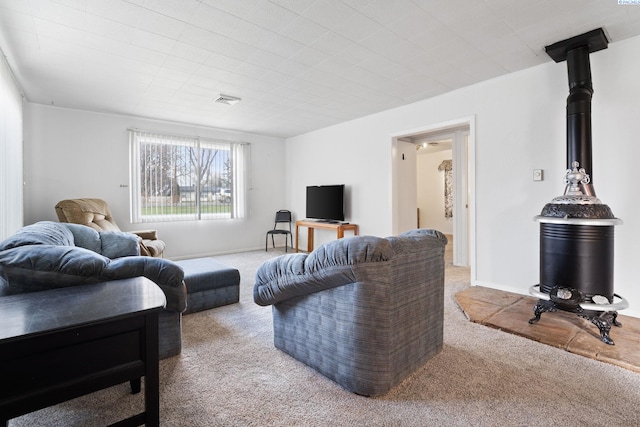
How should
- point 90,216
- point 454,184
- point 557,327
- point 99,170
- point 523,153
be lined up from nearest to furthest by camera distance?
1. point 557,327
2. point 523,153
3. point 90,216
4. point 99,170
5. point 454,184

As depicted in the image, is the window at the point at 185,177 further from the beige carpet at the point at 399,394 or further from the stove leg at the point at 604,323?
the stove leg at the point at 604,323

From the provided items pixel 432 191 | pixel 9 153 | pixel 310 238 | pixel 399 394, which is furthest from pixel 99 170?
pixel 432 191

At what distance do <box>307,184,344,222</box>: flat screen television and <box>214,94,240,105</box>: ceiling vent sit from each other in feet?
7.05

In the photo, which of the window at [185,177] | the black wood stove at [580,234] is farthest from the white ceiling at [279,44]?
the window at [185,177]

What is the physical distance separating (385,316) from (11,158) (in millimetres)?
3907

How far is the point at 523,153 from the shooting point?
10.6 ft

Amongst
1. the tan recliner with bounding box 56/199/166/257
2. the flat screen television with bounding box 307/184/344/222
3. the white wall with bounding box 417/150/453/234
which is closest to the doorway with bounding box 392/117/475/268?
the flat screen television with bounding box 307/184/344/222

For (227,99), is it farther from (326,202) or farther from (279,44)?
(326,202)

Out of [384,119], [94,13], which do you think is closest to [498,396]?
[94,13]

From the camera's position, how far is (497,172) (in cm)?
345

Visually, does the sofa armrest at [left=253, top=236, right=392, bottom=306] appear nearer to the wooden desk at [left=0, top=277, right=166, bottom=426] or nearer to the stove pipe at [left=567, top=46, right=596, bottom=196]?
the wooden desk at [left=0, top=277, right=166, bottom=426]

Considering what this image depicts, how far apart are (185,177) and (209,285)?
322 centimetres

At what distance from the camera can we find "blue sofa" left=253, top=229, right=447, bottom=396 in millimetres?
1562

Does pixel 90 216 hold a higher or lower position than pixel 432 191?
lower
